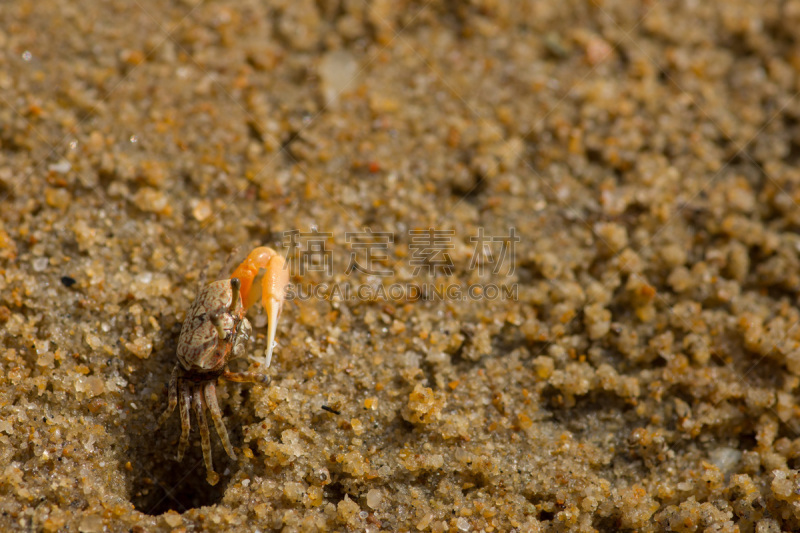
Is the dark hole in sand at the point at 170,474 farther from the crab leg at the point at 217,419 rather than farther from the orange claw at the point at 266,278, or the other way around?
the orange claw at the point at 266,278

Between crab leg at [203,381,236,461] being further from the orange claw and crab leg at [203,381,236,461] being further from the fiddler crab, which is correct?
the orange claw

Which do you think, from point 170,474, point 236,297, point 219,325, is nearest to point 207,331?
point 219,325

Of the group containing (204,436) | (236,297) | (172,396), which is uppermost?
(236,297)

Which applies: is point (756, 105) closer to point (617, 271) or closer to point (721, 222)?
point (721, 222)

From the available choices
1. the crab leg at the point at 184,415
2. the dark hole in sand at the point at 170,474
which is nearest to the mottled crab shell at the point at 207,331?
the crab leg at the point at 184,415

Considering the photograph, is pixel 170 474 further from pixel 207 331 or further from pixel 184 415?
pixel 207 331

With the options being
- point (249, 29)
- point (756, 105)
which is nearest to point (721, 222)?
point (756, 105)
